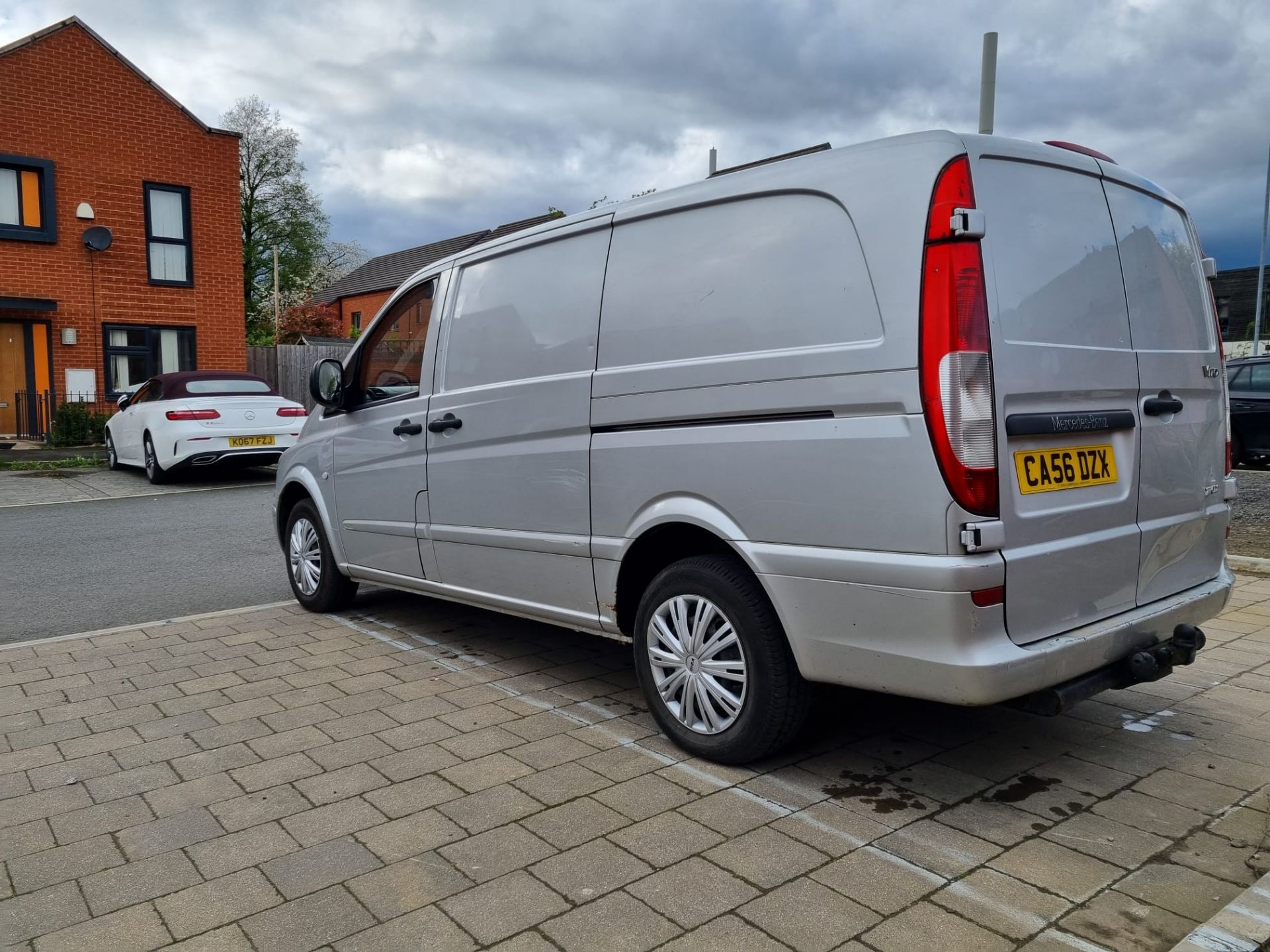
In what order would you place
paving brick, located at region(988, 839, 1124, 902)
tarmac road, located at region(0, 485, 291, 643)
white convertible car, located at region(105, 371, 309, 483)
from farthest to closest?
white convertible car, located at region(105, 371, 309, 483) < tarmac road, located at region(0, 485, 291, 643) < paving brick, located at region(988, 839, 1124, 902)

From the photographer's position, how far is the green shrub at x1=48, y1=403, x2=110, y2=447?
18.3 m

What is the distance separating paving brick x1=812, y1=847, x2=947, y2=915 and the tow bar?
65 cm

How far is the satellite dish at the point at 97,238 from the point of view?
20.1m

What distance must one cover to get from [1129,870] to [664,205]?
8.91ft

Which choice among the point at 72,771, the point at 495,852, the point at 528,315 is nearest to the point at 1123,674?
the point at 495,852

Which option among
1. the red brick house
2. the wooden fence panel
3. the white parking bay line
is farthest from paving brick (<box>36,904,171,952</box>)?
the wooden fence panel

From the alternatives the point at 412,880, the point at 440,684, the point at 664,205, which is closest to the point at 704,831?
Result: the point at 412,880

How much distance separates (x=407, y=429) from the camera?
5.22m

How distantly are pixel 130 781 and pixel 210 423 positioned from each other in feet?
34.6

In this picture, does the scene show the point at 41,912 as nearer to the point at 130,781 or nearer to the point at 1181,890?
the point at 130,781

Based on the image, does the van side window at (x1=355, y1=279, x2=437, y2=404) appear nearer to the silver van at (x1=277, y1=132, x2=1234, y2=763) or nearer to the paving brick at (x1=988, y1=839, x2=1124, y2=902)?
the silver van at (x1=277, y1=132, x2=1234, y2=763)

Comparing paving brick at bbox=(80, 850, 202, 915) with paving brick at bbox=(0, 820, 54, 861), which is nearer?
paving brick at bbox=(80, 850, 202, 915)

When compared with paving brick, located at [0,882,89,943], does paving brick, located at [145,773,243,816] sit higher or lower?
higher

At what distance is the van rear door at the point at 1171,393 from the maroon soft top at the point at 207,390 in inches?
491
